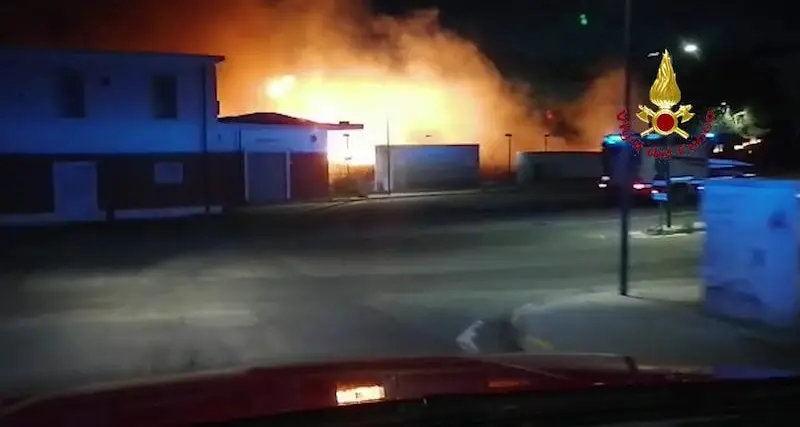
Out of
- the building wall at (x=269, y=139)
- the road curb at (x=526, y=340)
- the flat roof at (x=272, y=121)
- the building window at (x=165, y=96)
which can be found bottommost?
the road curb at (x=526, y=340)

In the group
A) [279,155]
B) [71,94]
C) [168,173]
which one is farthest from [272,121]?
[71,94]

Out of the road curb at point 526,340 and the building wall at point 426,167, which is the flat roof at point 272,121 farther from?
the road curb at point 526,340

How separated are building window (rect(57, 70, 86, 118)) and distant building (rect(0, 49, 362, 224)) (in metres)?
0.03

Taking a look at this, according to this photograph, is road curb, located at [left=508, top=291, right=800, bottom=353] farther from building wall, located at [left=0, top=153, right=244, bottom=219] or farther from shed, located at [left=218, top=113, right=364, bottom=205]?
shed, located at [left=218, top=113, right=364, bottom=205]

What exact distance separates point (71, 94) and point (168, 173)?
4289mm

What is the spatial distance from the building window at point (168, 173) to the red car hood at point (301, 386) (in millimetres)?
35124

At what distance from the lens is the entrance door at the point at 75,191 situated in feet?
119

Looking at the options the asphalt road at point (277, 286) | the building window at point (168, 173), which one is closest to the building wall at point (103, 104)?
the building window at point (168, 173)

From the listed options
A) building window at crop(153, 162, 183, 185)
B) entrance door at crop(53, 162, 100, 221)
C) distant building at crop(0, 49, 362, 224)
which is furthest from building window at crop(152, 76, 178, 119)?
entrance door at crop(53, 162, 100, 221)

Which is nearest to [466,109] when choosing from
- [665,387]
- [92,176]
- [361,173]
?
[361,173]

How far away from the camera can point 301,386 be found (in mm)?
2812

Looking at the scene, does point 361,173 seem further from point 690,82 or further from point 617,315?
point 617,315

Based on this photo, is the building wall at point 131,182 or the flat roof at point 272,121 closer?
the building wall at point 131,182

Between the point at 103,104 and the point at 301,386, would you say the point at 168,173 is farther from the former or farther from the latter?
the point at 301,386
